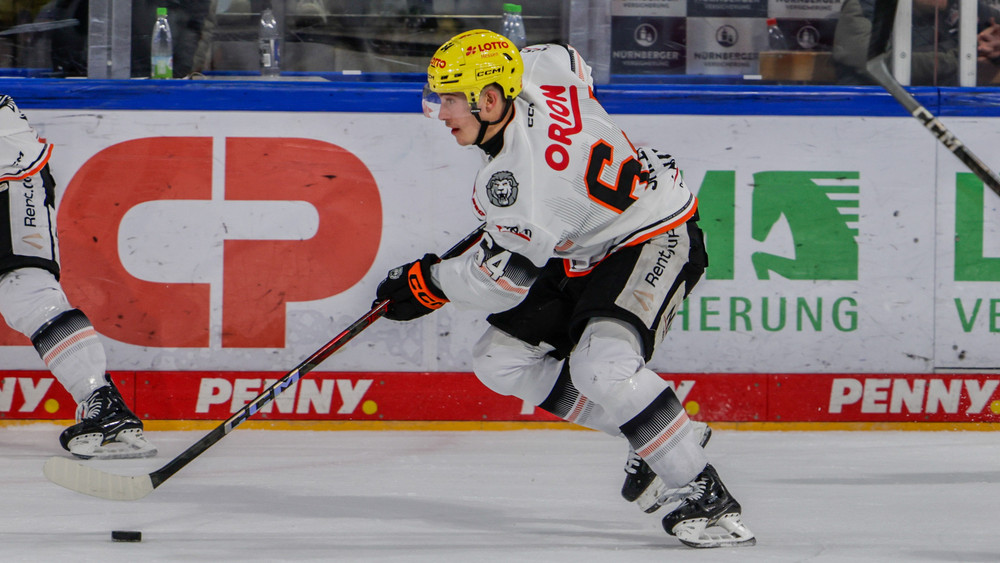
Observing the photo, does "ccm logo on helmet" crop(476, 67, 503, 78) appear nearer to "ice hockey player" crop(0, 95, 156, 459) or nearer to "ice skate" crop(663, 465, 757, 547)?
"ice skate" crop(663, 465, 757, 547)

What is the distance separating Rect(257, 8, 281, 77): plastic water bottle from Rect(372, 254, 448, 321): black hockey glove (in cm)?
164

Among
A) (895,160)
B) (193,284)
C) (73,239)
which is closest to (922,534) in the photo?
(895,160)

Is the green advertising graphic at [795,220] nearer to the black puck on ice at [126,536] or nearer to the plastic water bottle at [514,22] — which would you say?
the plastic water bottle at [514,22]

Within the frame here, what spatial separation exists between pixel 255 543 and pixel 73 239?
1841 mm

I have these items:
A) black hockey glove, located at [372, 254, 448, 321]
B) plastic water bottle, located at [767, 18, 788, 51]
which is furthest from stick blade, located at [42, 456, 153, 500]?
plastic water bottle, located at [767, 18, 788, 51]

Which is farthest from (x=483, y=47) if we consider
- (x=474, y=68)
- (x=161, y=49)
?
(x=161, y=49)

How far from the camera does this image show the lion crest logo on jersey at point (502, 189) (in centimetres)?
263

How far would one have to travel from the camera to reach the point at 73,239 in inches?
164

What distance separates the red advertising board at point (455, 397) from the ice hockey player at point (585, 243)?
1313mm

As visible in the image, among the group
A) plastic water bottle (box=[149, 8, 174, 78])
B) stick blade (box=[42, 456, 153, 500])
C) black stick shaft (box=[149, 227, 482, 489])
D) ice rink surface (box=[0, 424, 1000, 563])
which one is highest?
plastic water bottle (box=[149, 8, 174, 78])

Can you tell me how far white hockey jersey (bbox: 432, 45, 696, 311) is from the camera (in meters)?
2.65

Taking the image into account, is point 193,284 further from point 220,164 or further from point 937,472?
point 937,472

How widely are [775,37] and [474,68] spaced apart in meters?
2.06

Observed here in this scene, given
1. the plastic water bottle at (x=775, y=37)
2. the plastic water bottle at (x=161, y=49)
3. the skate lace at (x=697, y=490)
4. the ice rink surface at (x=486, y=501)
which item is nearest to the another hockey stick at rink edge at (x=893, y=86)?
the ice rink surface at (x=486, y=501)
